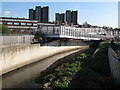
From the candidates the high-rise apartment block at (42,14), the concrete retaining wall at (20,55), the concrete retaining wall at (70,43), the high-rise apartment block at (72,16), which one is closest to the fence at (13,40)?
the concrete retaining wall at (20,55)

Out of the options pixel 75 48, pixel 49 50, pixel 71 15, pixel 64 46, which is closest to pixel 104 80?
pixel 49 50

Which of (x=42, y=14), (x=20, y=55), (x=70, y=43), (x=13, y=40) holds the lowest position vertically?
(x=20, y=55)

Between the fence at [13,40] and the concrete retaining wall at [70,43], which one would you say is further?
the concrete retaining wall at [70,43]

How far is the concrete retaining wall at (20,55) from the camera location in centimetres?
2109

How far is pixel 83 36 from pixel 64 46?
18.4ft

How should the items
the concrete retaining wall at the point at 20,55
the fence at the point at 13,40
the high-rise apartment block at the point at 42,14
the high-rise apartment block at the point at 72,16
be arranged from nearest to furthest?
the concrete retaining wall at the point at 20,55 → the fence at the point at 13,40 → the high-rise apartment block at the point at 42,14 → the high-rise apartment block at the point at 72,16

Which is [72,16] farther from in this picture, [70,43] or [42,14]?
[70,43]

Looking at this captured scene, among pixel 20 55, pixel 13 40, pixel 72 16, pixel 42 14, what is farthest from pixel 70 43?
pixel 72 16

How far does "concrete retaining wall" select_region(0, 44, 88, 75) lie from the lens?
69.2 feet

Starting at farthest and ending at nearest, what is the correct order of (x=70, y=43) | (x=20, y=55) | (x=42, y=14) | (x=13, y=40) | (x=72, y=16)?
1. (x=72, y=16)
2. (x=42, y=14)
3. (x=70, y=43)
4. (x=13, y=40)
5. (x=20, y=55)

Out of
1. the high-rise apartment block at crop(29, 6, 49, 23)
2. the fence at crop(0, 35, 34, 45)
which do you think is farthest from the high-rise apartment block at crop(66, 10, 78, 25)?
the fence at crop(0, 35, 34, 45)

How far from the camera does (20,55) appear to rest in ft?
81.3

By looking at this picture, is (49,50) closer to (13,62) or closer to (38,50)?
(38,50)

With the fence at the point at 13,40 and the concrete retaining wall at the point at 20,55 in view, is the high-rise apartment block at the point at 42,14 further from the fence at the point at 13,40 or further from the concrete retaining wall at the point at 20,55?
the fence at the point at 13,40
